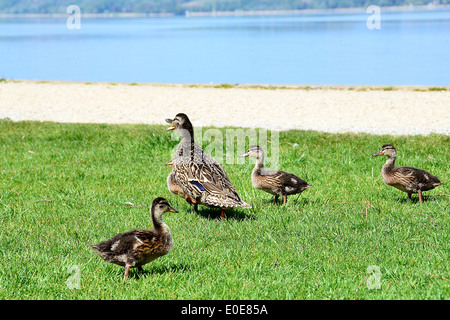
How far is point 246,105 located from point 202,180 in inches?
364

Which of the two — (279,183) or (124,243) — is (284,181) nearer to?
(279,183)

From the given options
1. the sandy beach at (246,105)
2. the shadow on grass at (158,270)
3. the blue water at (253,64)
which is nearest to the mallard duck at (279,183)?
the shadow on grass at (158,270)

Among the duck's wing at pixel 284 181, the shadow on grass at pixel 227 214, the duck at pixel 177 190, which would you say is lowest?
the shadow on grass at pixel 227 214

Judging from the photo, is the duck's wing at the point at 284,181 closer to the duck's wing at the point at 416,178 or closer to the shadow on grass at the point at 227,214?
the shadow on grass at the point at 227,214

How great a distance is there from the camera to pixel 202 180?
6.47 meters

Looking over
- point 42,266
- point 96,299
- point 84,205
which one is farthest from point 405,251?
point 84,205

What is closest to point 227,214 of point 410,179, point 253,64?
point 410,179

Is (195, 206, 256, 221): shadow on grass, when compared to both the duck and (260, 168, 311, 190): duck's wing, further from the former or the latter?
(260, 168, 311, 190): duck's wing

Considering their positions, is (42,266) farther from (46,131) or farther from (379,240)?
(46,131)

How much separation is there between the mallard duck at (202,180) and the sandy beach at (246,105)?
18.2 ft

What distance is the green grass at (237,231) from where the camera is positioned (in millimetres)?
4758

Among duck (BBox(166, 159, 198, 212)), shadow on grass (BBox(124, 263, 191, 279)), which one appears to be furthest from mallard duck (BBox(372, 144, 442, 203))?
shadow on grass (BBox(124, 263, 191, 279))

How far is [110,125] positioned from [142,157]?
285 cm
